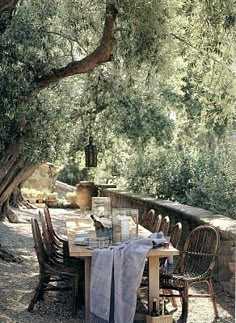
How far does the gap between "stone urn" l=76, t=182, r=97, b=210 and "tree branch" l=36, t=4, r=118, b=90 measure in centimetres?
1079

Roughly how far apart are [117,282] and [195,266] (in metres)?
1.28

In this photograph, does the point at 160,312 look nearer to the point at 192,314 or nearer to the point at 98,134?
the point at 192,314

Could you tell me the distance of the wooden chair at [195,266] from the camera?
533 cm

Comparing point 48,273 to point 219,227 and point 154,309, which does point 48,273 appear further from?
point 219,227

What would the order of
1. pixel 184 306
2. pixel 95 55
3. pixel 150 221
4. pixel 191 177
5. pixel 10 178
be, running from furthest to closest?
pixel 10 178, pixel 191 177, pixel 150 221, pixel 95 55, pixel 184 306

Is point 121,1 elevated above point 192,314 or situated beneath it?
elevated above

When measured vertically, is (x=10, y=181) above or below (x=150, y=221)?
above

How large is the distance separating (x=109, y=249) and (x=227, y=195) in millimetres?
4274

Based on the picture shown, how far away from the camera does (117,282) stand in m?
4.86

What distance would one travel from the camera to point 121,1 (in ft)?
23.0

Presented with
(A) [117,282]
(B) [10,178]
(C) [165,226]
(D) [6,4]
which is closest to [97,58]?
(D) [6,4]

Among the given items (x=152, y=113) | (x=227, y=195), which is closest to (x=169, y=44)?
(x=227, y=195)

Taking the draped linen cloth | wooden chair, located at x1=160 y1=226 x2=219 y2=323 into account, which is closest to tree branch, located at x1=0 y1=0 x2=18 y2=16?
the draped linen cloth

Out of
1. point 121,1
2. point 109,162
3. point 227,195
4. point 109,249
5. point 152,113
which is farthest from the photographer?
point 109,162
